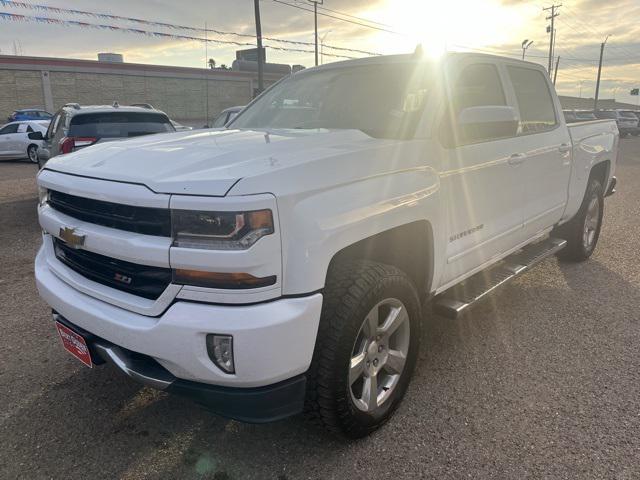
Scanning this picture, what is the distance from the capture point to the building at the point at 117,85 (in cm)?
3638

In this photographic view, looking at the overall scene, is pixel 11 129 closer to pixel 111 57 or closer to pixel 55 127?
pixel 55 127

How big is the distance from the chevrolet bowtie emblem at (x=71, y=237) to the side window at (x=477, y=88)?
2.29 m

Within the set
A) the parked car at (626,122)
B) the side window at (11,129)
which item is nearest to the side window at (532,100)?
the side window at (11,129)

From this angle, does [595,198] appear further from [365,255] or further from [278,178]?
[278,178]

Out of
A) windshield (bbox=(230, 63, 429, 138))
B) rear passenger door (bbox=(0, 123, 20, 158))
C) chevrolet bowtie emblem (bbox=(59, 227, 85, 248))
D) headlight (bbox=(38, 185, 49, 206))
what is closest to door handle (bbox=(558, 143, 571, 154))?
windshield (bbox=(230, 63, 429, 138))

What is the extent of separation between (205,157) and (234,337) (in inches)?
35.3

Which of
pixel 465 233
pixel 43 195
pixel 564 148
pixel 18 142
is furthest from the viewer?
pixel 18 142

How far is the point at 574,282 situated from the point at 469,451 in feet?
10.2

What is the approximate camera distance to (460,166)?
3014 mm

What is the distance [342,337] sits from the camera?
2250 millimetres

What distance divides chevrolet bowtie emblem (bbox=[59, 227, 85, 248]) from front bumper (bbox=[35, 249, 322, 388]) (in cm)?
41

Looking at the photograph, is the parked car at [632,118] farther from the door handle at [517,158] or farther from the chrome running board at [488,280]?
the door handle at [517,158]

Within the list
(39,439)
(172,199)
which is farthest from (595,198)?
(39,439)

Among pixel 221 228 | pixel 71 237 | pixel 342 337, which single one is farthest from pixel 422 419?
pixel 71 237
